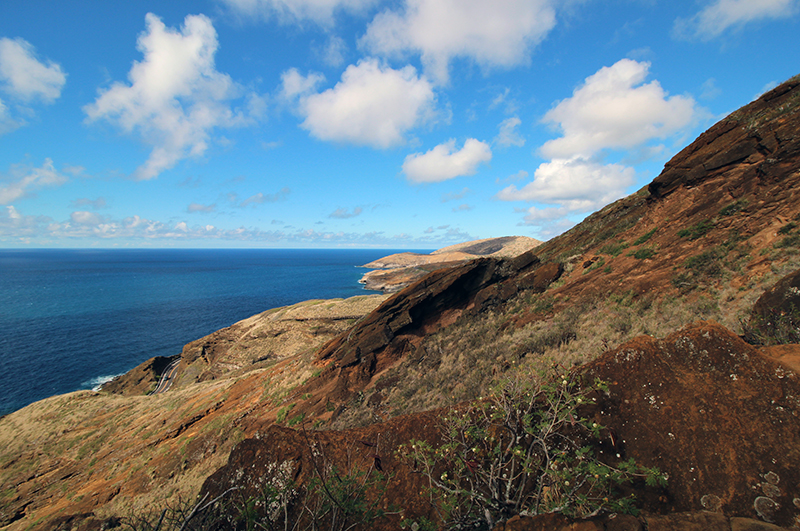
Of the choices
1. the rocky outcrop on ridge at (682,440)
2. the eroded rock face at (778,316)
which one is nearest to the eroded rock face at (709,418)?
the rocky outcrop on ridge at (682,440)

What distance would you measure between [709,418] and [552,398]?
206 cm

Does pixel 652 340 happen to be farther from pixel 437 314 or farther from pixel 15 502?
pixel 15 502

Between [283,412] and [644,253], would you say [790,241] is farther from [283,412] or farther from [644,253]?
[283,412]

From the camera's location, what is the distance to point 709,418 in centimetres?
420

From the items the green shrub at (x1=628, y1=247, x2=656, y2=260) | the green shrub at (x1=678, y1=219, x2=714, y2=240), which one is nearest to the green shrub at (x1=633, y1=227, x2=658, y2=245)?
the green shrub at (x1=628, y1=247, x2=656, y2=260)

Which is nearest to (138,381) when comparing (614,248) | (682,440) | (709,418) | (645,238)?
(682,440)

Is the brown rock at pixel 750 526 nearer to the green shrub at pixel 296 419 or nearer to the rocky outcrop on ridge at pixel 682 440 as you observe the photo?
the rocky outcrop on ridge at pixel 682 440

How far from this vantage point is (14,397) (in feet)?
116

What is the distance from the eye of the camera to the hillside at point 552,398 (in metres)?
3.76

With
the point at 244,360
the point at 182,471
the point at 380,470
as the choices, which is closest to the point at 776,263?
the point at 380,470

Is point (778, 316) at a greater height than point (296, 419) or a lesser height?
greater

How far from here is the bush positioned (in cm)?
344

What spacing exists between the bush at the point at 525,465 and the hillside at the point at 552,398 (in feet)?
0.15

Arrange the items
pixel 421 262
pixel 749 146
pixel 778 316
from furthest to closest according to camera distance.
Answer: pixel 421 262 < pixel 749 146 < pixel 778 316
